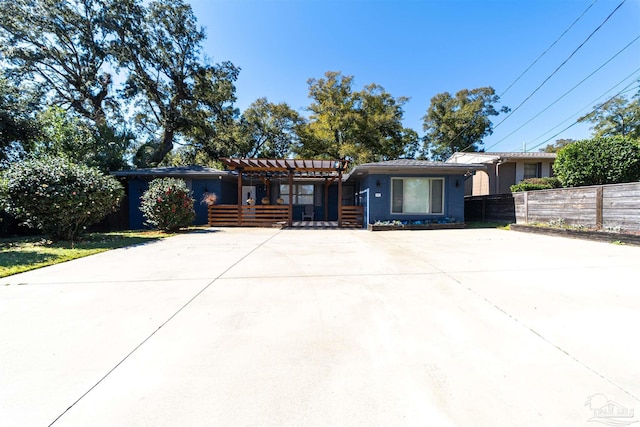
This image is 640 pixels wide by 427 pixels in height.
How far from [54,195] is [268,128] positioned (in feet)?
55.1

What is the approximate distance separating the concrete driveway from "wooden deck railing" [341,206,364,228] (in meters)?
7.97

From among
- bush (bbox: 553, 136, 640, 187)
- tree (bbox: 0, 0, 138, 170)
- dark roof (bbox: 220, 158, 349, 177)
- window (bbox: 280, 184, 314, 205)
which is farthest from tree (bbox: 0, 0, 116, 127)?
bush (bbox: 553, 136, 640, 187)

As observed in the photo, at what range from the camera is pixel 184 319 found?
2.52m

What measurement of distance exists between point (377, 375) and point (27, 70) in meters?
23.3

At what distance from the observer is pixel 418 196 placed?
11.0 meters

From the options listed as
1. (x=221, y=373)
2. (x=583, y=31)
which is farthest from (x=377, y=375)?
(x=583, y=31)

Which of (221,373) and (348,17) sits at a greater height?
(348,17)

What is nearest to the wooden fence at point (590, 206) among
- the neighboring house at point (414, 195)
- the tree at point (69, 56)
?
the neighboring house at point (414, 195)

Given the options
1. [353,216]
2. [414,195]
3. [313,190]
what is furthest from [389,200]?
[313,190]

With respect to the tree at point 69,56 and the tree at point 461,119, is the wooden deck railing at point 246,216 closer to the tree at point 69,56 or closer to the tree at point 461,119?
the tree at point 69,56

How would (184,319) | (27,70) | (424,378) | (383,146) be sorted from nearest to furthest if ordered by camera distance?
(424,378)
(184,319)
(27,70)
(383,146)

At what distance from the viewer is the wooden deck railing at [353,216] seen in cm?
1205

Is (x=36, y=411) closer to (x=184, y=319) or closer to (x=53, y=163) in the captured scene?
(x=184, y=319)

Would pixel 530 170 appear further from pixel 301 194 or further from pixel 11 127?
pixel 11 127
